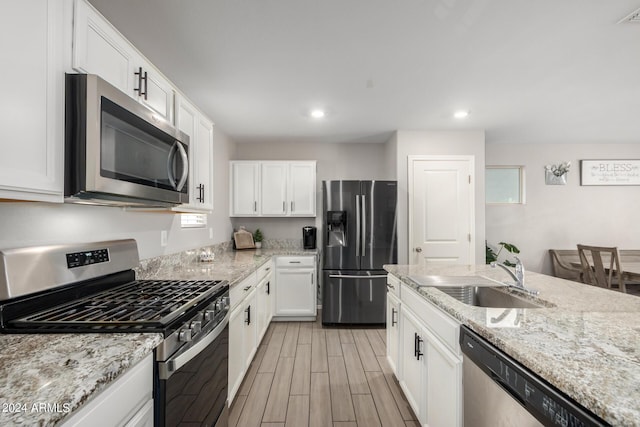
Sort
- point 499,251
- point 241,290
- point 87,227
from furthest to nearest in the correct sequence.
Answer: point 499,251, point 241,290, point 87,227

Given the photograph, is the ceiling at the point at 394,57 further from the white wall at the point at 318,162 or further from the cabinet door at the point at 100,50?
the white wall at the point at 318,162

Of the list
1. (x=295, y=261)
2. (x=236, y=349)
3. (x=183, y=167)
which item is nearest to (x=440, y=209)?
(x=295, y=261)

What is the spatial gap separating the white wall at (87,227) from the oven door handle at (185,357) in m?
0.82

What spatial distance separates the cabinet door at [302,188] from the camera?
421cm

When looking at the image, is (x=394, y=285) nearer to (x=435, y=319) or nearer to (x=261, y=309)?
(x=435, y=319)

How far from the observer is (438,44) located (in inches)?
78.3

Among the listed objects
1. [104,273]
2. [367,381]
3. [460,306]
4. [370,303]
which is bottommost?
[367,381]

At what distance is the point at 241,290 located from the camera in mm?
2238

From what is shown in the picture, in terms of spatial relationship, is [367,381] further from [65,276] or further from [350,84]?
[350,84]

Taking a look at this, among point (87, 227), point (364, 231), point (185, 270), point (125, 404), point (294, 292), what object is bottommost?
point (294, 292)

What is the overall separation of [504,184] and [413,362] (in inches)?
156

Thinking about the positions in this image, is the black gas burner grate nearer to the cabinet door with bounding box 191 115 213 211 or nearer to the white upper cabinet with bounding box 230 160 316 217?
the cabinet door with bounding box 191 115 213 211

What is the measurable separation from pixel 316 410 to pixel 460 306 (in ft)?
4.46

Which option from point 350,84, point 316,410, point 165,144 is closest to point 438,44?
point 350,84
